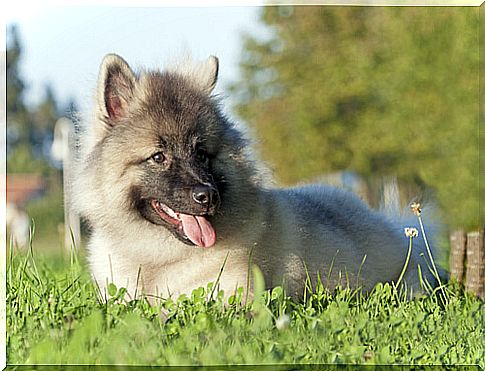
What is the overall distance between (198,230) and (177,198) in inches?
9.3

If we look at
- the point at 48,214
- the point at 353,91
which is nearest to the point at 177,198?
the point at 48,214

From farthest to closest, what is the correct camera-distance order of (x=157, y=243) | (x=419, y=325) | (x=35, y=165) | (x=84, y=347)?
1. (x=35, y=165)
2. (x=157, y=243)
3. (x=419, y=325)
4. (x=84, y=347)

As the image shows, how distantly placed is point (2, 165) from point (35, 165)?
11.2 metres

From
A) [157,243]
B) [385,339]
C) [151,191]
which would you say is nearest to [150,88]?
[151,191]

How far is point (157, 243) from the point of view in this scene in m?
3.99

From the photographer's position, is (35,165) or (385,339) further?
(35,165)

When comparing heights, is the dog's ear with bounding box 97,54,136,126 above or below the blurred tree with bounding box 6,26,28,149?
below

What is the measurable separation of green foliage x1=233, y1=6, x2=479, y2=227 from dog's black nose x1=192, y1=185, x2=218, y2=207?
869cm

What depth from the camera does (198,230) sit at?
3.83 m

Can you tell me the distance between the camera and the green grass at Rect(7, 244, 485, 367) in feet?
10.1

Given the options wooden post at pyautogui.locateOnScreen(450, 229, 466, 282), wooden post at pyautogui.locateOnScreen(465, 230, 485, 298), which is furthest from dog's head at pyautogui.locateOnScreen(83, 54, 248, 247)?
wooden post at pyautogui.locateOnScreen(450, 229, 466, 282)

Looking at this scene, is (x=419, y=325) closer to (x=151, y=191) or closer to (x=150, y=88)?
(x=151, y=191)

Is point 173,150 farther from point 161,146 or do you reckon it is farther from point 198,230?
point 198,230

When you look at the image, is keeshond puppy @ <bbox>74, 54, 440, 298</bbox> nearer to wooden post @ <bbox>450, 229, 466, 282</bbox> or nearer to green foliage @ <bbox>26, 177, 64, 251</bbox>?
wooden post @ <bbox>450, 229, 466, 282</bbox>
